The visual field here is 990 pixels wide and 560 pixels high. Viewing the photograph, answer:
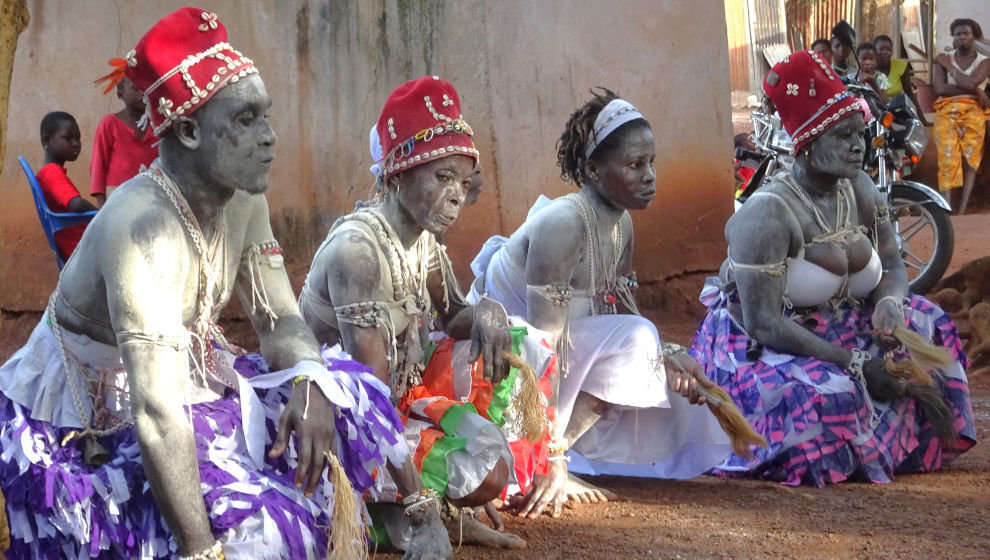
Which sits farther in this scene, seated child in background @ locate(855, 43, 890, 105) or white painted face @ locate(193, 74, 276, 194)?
seated child in background @ locate(855, 43, 890, 105)

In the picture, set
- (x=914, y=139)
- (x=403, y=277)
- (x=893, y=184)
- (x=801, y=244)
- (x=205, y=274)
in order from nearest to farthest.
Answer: (x=205, y=274)
(x=403, y=277)
(x=801, y=244)
(x=893, y=184)
(x=914, y=139)

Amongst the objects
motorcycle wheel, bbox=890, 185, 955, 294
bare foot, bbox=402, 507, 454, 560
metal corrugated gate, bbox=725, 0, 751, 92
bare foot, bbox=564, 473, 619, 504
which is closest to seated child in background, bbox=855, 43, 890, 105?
motorcycle wheel, bbox=890, 185, 955, 294

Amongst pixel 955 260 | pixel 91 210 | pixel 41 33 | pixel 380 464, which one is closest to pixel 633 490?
pixel 380 464

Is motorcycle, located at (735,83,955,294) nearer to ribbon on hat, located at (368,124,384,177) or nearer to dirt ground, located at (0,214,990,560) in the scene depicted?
dirt ground, located at (0,214,990,560)

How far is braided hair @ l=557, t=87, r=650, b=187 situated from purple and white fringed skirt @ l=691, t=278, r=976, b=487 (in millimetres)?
989

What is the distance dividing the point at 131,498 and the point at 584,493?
207 centimetres

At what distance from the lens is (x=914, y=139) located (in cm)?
1017

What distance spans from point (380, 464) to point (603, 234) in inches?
73.0

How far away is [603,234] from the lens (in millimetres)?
4777

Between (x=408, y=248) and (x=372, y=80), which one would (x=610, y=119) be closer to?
(x=408, y=248)

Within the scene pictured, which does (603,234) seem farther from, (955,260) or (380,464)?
(955,260)

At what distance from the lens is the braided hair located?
470cm

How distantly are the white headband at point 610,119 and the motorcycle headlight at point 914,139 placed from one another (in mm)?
6083

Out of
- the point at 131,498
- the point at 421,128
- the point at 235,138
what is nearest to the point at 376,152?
the point at 421,128
